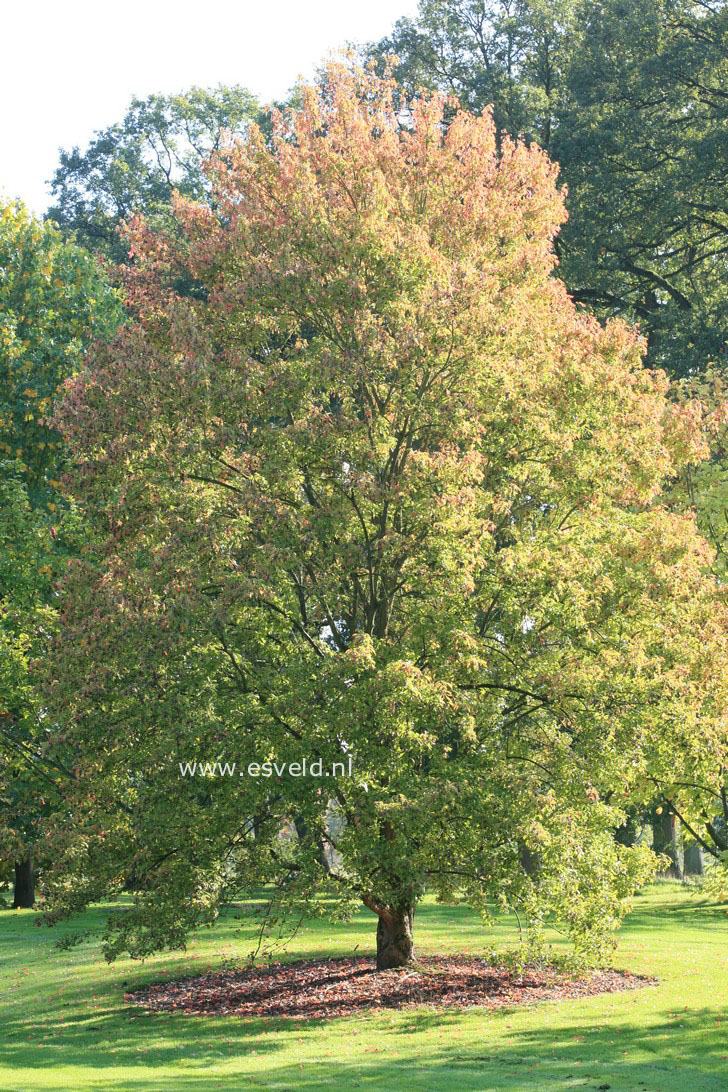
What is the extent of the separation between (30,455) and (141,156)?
97.9 ft

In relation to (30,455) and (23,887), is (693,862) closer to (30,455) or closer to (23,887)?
(23,887)

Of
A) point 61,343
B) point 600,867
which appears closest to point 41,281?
point 61,343

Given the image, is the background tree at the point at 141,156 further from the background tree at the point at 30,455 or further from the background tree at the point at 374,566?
the background tree at the point at 374,566

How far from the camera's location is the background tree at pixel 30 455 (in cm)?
2402

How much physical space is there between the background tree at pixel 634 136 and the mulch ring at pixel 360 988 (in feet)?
64.4

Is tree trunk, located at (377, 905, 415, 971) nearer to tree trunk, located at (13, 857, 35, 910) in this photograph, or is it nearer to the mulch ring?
the mulch ring

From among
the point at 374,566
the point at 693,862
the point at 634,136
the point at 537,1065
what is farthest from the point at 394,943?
the point at 693,862

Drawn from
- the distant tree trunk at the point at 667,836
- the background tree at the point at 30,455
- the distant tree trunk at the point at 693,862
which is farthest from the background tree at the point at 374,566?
the distant tree trunk at the point at 693,862

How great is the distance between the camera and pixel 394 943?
1966 cm

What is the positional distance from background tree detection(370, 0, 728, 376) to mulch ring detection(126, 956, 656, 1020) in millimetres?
19628

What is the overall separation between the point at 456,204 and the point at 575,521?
17.1ft

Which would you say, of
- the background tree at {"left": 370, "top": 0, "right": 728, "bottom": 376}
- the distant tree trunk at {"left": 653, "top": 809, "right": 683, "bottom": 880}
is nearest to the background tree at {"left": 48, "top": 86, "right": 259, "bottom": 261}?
the background tree at {"left": 370, "top": 0, "right": 728, "bottom": 376}

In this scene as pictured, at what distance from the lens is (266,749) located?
15.6 metres

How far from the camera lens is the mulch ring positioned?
59.1ft
